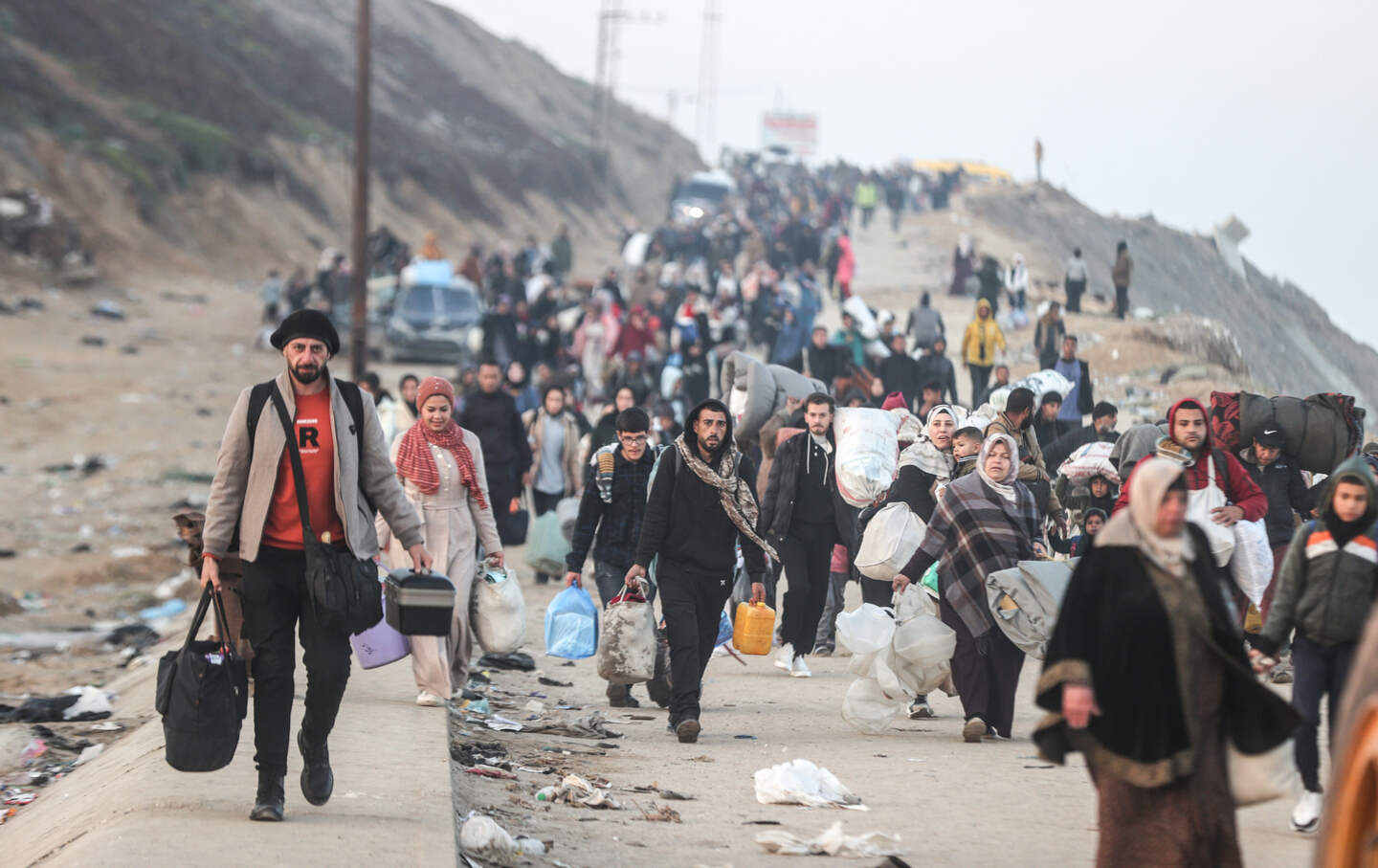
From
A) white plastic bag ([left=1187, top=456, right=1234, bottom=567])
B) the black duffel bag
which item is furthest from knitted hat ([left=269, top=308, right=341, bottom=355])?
white plastic bag ([left=1187, top=456, right=1234, bottom=567])

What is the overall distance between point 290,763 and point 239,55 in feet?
185

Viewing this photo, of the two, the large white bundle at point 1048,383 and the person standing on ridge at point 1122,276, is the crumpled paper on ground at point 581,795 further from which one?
the person standing on ridge at point 1122,276

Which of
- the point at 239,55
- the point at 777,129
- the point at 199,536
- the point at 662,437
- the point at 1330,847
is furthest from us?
the point at 777,129

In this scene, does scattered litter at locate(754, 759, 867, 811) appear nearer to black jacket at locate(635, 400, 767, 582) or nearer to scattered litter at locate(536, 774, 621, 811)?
scattered litter at locate(536, 774, 621, 811)

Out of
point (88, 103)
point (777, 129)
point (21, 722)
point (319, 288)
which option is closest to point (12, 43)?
point (88, 103)

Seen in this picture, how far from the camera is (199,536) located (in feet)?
27.4

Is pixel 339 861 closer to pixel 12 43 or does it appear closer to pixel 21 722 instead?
pixel 21 722

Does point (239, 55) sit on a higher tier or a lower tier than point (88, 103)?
higher

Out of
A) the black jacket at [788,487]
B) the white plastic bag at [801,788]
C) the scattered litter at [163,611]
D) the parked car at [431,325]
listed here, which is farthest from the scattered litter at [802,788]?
the parked car at [431,325]

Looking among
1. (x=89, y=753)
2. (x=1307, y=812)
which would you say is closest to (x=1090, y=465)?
(x=1307, y=812)

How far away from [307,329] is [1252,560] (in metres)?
5.40

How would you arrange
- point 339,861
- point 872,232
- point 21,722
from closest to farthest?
point 339,861
point 21,722
point 872,232

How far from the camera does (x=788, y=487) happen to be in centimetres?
1039

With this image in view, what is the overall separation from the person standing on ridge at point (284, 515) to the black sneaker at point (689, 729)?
2888 millimetres
